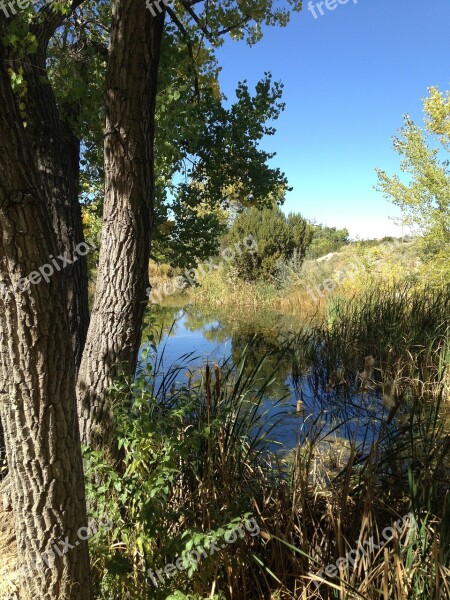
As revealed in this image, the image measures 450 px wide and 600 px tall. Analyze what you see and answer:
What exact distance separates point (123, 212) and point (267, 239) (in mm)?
13929

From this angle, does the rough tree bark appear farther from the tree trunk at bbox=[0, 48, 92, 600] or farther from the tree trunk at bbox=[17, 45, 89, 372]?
the tree trunk at bbox=[0, 48, 92, 600]

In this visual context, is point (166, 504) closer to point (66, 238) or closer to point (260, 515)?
point (260, 515)

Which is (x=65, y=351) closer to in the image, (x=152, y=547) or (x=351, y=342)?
(x=152, y=547)

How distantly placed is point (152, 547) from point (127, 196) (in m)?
1.76

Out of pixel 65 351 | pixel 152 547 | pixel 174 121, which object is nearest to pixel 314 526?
pixel 152 547

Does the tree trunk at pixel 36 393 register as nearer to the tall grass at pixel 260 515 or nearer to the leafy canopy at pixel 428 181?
the tall grass at pixel 260 515

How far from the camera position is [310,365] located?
6438mm

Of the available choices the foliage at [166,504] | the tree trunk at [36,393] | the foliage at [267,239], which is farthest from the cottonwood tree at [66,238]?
the foliage at [267,239]

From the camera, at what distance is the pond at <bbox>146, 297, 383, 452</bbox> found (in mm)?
3320

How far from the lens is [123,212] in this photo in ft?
7.98

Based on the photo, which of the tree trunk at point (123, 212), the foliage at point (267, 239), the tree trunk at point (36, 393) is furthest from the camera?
the foliage at point (267, 239)

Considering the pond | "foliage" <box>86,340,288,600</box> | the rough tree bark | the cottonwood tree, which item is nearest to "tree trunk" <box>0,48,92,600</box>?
the cottonwood tree

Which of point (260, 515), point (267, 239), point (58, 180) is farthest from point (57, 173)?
point (267, 239)

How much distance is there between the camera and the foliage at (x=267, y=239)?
15633mm
